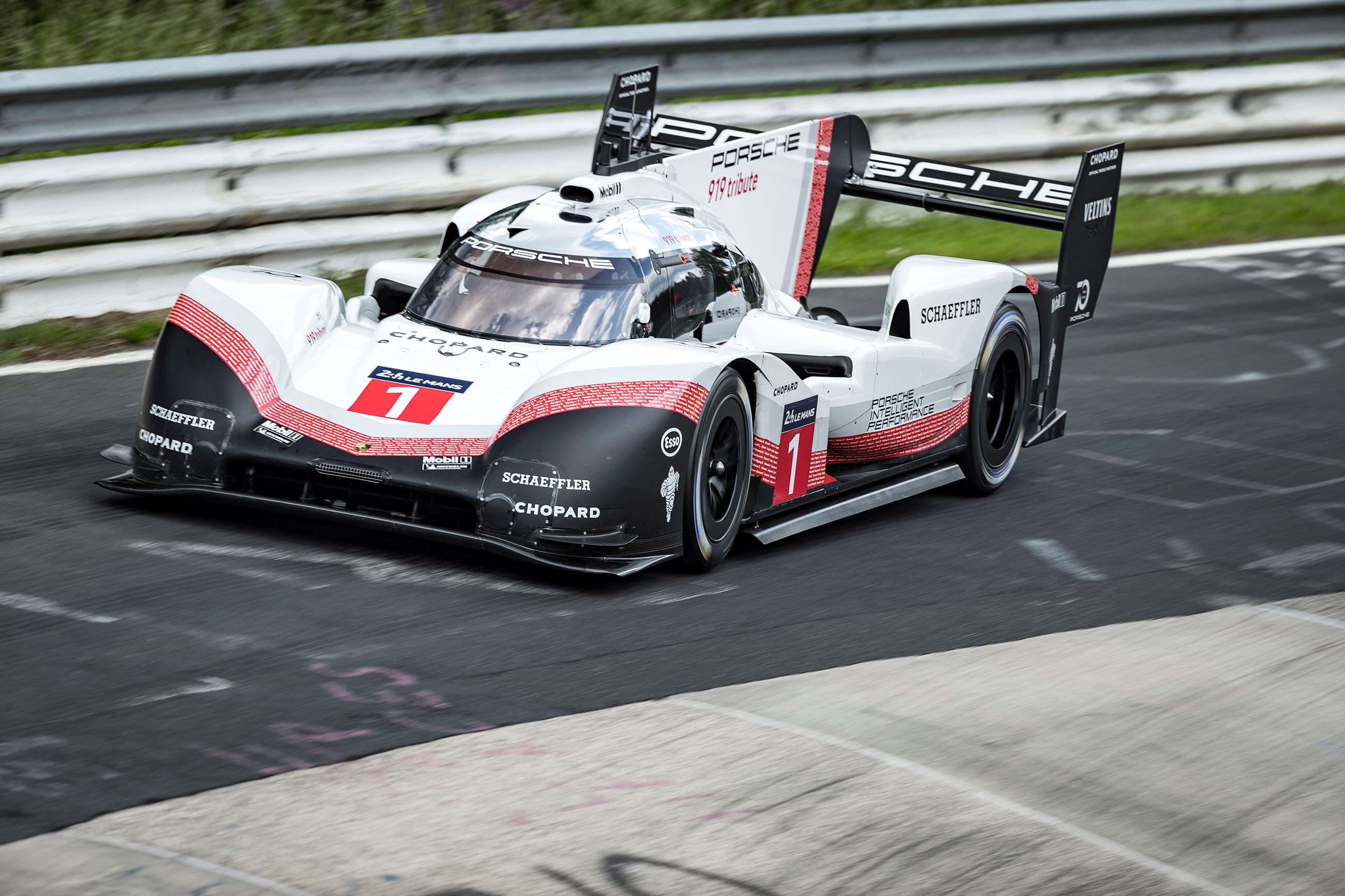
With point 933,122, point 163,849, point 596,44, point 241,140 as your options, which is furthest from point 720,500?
point 933,122

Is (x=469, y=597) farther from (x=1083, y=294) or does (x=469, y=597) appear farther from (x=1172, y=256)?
(x=1172, y=256)

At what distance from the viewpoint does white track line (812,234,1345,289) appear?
473 inches

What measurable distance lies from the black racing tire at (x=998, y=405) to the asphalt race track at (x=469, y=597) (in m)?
0.16

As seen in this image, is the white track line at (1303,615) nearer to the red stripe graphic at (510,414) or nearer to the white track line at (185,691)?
the red stripe graphic at (510,414)

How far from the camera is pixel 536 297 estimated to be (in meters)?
7.19

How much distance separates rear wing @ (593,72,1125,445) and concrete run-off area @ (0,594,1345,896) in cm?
333

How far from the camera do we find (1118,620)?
662 centimetres

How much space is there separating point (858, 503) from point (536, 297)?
1628 mm

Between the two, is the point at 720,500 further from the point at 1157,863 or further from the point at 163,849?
the point at 163,849

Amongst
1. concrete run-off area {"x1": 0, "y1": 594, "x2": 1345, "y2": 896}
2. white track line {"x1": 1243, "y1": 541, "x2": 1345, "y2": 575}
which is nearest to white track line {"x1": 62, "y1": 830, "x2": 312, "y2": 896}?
concrete run-off area {"x1": 0, "y1": 594, "x2": 1345, "y2": 896}

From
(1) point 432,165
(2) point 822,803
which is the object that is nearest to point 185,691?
(2) point 822,803

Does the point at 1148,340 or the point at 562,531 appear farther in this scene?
the point at 1148,340

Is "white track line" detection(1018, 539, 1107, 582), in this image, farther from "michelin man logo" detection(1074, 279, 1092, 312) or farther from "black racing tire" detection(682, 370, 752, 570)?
"michelin man logo" detection(1074, 279, 1092, 312)

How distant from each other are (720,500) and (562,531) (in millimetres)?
834
